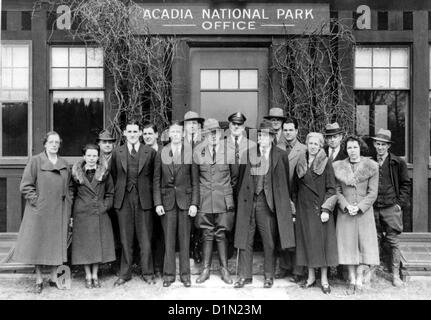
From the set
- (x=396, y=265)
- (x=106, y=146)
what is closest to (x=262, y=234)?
(x=396, y=265)

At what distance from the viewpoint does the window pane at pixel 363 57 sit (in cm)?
736

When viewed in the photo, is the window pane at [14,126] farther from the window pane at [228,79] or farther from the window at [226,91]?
the window pane at [228,79]

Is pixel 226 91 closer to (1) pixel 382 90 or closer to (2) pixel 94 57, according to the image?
(2) pixel 94 57

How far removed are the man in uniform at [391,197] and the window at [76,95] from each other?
13.4 ft

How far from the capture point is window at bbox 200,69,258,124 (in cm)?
740

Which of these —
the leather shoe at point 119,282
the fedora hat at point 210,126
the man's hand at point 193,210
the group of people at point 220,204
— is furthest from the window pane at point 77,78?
the leather shoe at point 119,282

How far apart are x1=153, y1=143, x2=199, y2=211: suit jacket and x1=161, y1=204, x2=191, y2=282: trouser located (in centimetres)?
10

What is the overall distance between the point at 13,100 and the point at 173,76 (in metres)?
2.42

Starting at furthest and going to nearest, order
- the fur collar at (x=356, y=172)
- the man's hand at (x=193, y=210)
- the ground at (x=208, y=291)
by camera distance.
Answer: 1. the man's hand at (x=193, y=210)
2. the fur collar at (x=356, y=172)
3. the ground at (x=208, y=291)

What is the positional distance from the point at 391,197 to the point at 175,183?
2557 millimetres

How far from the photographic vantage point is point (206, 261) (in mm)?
5777

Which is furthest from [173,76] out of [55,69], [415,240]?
[415,240]

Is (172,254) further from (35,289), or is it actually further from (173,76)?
(173,76)

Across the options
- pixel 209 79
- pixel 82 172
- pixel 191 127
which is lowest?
pixel 82 172
